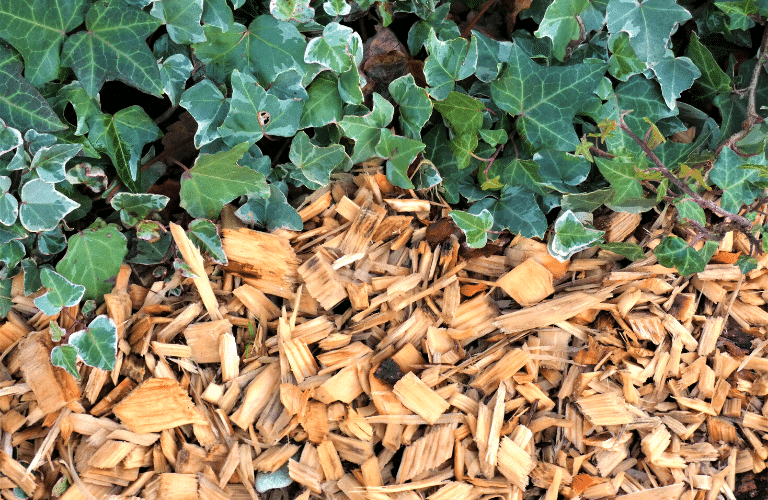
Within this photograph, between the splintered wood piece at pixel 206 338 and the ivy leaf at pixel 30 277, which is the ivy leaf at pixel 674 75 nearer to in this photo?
the splintered wood piece at pixel 206 338

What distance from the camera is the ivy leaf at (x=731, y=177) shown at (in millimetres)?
1117

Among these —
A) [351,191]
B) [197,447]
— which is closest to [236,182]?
[351,191]

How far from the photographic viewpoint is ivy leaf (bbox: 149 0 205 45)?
43.0 inches

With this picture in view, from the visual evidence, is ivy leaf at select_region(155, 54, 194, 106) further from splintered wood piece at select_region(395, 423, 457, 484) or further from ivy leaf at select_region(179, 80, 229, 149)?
splintered wood piece at select_region(395, 423, 457, 484)

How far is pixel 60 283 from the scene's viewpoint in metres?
1.09

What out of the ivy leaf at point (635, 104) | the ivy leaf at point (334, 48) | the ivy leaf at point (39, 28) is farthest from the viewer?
the ivy leaf at point (635, 104)

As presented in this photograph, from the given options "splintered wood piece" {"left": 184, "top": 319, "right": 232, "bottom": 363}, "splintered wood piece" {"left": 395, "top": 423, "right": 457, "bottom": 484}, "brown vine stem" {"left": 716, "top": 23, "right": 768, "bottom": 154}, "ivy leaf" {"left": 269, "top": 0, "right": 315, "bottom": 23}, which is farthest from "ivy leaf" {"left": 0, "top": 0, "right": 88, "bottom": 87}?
"brown vine stem" {"left": 716, "top": 23, "right": 768, "bottom": 154}

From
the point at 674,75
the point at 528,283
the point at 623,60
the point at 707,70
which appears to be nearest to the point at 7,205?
the point at 528,283

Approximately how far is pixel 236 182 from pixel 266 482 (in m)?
0.58

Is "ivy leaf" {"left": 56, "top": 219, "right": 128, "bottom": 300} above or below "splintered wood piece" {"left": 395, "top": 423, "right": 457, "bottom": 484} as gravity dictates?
above

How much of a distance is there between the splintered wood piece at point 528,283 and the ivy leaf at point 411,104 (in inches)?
13.8

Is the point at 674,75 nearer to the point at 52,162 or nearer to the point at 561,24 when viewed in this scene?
the point at 561,24

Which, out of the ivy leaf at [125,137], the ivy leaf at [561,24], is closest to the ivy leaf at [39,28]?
the ivy leaf at [125,137]

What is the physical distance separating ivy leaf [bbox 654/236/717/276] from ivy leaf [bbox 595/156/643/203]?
11 cm
